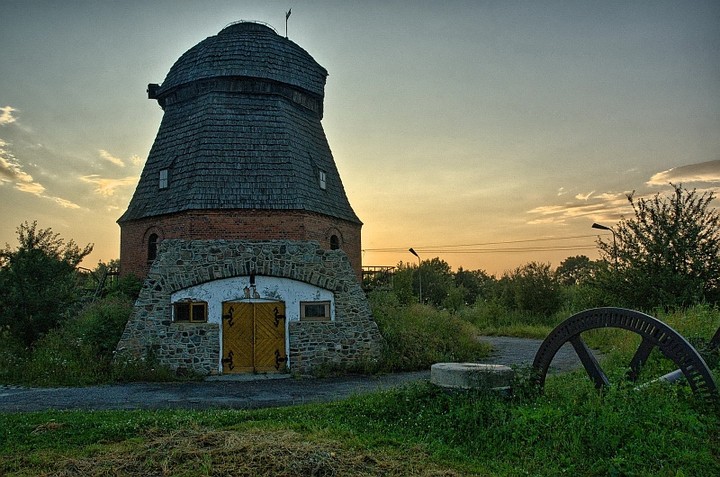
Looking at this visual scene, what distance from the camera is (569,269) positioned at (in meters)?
77.2

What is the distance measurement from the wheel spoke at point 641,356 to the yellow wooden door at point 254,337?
31.1 feet

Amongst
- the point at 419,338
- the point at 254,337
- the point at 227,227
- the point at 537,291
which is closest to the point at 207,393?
the point at 254,337

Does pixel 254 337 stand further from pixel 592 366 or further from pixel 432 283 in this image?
pixel 432 283

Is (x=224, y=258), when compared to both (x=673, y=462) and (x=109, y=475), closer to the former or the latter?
(x=109, y=475)

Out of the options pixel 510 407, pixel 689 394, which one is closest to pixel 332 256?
pixel 510 407

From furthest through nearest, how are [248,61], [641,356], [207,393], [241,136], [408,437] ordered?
[248,61] → [241,136] → [207,393] → [641,356] → [408,437]

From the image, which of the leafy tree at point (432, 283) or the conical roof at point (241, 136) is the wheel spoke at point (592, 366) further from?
the leafy tree at point (432, 283)

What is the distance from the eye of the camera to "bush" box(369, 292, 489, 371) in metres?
16.3

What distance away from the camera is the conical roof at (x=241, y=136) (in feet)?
69.6

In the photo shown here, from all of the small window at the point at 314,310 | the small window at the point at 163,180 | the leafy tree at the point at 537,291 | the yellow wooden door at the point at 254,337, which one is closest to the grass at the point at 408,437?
the yellow wooden door at the point at 254,337

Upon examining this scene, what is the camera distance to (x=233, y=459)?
22.6 ft

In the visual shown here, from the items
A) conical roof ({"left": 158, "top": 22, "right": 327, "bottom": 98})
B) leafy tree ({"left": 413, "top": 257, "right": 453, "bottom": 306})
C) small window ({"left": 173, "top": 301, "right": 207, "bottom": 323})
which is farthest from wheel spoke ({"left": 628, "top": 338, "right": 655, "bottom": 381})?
leafy tree ({"left": 413, "top": 257, "right": 453, "bottom": 306})

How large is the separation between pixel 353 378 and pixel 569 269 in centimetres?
6843

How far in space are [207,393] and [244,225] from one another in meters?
9.13
